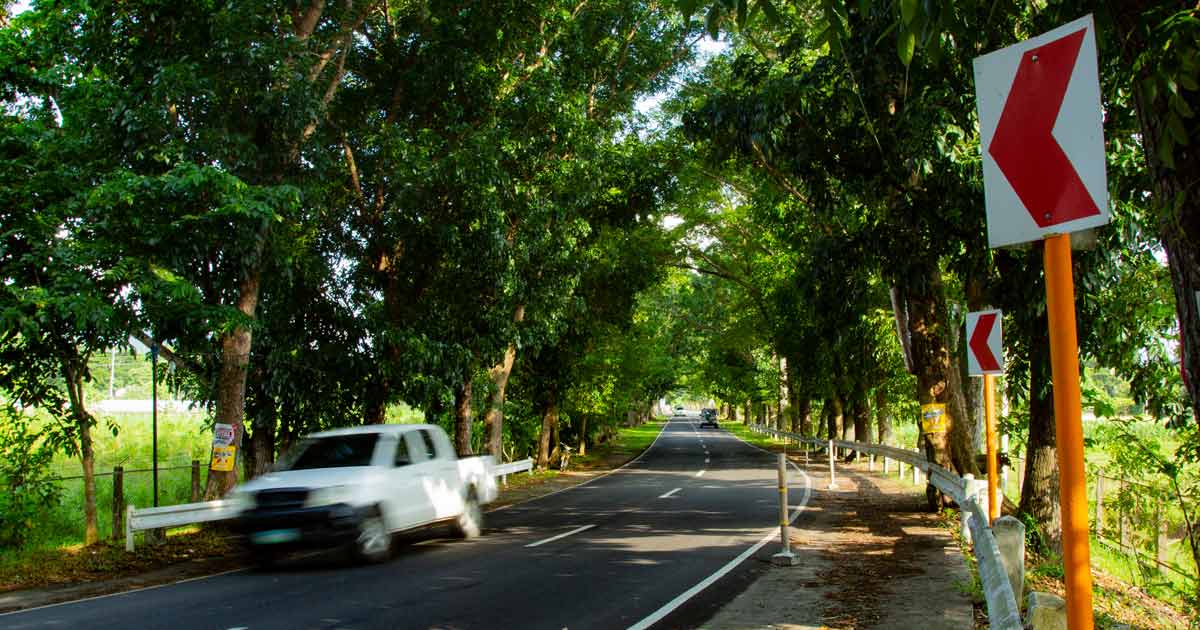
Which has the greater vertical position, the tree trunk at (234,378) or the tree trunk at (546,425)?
the tree trunk at (234,378)

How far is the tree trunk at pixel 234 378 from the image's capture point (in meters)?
14.0

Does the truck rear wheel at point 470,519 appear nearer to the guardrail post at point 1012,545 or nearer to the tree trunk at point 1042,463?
the tree trunk at point 1042,463

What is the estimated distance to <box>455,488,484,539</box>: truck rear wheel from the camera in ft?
46.1

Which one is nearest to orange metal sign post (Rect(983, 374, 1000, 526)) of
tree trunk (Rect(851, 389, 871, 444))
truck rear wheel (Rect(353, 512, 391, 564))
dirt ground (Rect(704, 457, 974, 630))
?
dirt ground (Rect(704, 457, 974, 630))

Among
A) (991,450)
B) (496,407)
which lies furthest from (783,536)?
(496,407)

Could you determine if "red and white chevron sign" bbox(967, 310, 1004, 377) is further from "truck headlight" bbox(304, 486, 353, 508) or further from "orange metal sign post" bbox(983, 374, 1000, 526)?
"truck headlight" bbox(304, 486, 353, 508)

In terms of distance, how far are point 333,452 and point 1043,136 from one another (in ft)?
38.0

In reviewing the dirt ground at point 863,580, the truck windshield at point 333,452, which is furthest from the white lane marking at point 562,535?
the dirt ground at point 863,580

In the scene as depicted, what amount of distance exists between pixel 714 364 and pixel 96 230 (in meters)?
43.8

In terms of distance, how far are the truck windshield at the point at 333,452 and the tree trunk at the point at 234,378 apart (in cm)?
179

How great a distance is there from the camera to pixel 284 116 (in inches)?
547

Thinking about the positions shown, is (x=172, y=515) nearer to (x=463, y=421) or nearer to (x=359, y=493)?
(x=359, y=493)

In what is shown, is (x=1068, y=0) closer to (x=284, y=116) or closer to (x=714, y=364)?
(x=284, y=116)

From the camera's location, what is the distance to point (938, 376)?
15836 millimetres
